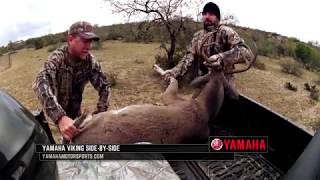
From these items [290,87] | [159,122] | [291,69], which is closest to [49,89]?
[159,122]

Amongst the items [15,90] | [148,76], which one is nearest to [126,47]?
[148,76]

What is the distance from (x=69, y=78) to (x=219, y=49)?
204 centimetres

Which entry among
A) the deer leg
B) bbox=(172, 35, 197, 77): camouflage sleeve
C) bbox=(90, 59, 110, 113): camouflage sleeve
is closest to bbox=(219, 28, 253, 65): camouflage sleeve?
bbox=(172, 35, 197, 77): camouflage sleeve

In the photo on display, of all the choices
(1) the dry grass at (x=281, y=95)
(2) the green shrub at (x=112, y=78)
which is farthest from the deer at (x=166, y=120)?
(2) the green shrub at (x=112, y=78)

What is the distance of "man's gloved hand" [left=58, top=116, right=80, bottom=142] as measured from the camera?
442cm

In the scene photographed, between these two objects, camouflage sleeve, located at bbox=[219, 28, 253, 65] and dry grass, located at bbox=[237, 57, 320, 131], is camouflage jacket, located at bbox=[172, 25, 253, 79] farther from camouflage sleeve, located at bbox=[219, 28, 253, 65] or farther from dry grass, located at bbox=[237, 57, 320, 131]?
dry grass, located at bbox=[237, 57, 320, 131]

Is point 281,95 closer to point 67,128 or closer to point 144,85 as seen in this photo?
point 144,85

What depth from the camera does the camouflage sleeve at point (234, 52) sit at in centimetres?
568

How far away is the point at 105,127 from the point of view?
4555mm

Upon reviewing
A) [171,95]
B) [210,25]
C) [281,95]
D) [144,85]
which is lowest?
[281,95]

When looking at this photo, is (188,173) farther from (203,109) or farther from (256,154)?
(203,109)

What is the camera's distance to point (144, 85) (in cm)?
1348

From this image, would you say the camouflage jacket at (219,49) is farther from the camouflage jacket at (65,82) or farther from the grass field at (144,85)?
the grass field at (144,85)

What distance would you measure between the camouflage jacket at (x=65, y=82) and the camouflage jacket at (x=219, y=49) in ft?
3.80
